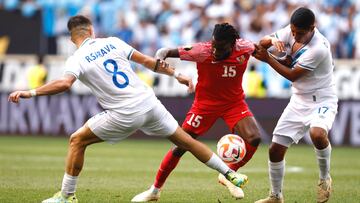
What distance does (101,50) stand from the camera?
992cm

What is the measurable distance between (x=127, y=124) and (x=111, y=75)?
600mm

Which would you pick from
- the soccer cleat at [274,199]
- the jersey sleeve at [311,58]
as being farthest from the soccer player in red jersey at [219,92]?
the jersey sleeve at [311,58]

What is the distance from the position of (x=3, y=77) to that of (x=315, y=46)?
1483 centimetres

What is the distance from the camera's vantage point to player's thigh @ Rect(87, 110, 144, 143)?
9961mm

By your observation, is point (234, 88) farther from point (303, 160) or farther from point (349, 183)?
point (303, 160)

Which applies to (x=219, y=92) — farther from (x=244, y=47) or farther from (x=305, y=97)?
(x=305, y=97)

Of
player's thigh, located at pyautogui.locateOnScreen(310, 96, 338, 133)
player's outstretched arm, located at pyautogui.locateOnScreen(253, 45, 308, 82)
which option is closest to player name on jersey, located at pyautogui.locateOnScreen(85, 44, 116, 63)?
player's outstretched arm, located at pyautogui.locateOnScreen(253, 45, 308, 82)

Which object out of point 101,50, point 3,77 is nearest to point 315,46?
point 101,50

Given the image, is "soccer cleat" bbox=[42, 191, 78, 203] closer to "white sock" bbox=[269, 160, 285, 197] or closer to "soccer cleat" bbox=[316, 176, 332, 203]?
"white sock" bbox=[269, 160, 285, 197]

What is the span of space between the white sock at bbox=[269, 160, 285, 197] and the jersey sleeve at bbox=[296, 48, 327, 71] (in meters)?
1.24

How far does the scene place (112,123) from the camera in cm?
997

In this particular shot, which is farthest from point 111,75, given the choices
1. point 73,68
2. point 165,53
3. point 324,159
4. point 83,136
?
point 324,159

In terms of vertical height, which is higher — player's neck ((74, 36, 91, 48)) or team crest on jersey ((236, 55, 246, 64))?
player's neck ((74, 36, 91, 48))

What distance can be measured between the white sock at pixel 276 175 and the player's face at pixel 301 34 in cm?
153
